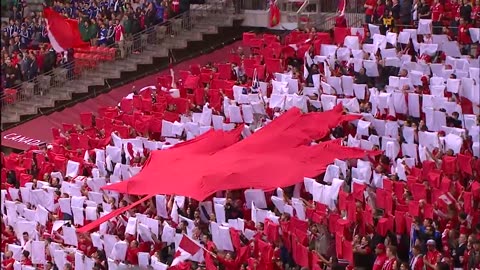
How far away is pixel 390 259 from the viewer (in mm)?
11359

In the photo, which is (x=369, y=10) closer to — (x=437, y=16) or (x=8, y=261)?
(x=437, y=16)

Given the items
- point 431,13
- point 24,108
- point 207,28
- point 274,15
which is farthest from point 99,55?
point 431,13

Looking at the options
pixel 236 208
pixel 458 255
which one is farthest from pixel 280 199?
pixel 458 255

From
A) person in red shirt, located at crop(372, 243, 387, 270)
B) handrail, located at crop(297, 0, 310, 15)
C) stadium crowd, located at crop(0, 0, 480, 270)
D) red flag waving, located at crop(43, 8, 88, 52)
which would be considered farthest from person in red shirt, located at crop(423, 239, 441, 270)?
handrail, located at crop(297, 0, 310, 15)

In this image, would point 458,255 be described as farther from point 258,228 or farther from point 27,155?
point 27,155

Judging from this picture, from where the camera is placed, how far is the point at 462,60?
53.0 ft

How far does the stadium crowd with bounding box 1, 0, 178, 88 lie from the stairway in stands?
267 mm

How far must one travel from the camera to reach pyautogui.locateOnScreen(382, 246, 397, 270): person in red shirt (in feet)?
37.1

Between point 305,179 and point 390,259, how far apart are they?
10.5 ft

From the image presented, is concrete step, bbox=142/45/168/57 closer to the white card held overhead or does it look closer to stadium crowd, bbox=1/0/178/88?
stadium crowd, bbox=1/0/178/88

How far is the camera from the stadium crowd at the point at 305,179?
12.3 metres

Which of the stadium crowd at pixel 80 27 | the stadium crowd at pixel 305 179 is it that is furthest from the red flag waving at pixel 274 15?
the stadium crowd at pixel 80 27

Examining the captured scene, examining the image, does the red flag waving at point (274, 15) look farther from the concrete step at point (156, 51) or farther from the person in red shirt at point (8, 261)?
the person in red shirt at point (8, 261)

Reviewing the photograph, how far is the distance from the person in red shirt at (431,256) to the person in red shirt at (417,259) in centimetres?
7
